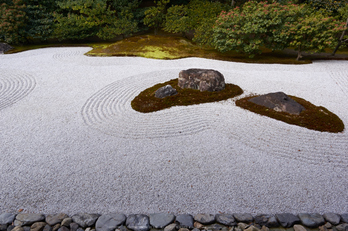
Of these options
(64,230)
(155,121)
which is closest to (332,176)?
(155,121)

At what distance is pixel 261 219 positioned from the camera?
4.57m

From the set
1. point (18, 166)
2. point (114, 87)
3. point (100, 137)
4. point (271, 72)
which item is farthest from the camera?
point (271, 72)

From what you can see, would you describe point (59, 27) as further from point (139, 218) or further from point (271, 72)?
point (139, 218)

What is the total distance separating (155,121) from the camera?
27.6ft

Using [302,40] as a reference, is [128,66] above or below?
below

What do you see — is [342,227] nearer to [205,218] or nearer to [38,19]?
[205,218]

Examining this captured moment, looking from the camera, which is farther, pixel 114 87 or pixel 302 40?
pixel 302 40

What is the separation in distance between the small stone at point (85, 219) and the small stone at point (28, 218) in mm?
761

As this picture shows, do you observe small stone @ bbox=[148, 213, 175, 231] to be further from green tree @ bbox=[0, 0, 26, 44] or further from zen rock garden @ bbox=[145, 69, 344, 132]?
green tree @ bbox=[0, 0, 26, 44]

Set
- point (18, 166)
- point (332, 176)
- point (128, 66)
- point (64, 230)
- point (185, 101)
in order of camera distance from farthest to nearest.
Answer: point (128, 66) → point (185, 101) → point (18, 166) → point (332, 176) → point (64, 230)

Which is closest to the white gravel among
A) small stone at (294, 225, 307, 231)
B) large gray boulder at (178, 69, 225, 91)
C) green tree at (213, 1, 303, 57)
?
small stone at (294, 225, 307, 231)

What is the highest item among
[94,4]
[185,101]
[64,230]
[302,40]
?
[94,4]

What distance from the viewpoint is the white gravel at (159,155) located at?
16.7ft

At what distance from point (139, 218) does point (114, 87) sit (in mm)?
8258
